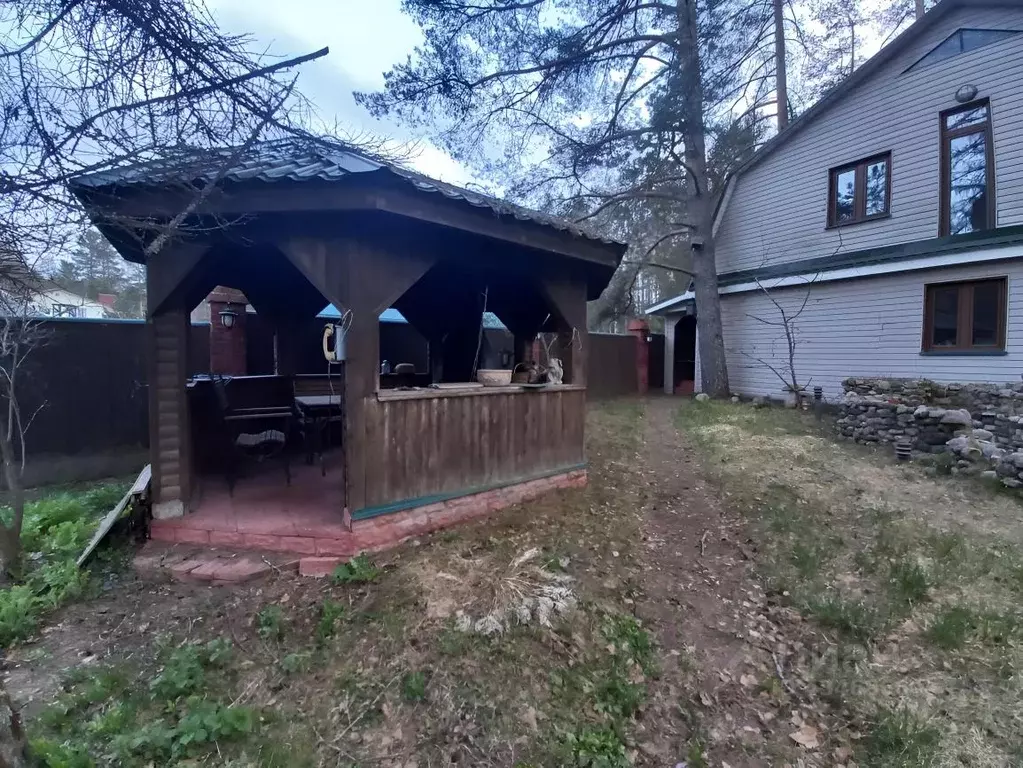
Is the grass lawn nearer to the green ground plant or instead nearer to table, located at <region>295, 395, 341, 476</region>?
the green ground plant

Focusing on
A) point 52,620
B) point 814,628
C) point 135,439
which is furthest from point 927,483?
point 135,439

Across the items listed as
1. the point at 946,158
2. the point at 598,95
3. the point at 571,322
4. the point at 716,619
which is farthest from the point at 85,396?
the point at 946,158

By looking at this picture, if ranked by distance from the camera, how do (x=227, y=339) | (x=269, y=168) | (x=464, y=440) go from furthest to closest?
(x=227, y=339) < (x=464, y=440) < (x=269, y=168)

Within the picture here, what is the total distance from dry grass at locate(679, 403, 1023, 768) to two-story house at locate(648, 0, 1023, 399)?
4.16 metres

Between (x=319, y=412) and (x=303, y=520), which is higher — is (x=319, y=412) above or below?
above

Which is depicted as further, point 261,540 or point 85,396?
point 85,396

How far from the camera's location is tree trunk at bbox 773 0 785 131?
450 inches

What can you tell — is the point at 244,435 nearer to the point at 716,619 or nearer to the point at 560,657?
the point at 560,657

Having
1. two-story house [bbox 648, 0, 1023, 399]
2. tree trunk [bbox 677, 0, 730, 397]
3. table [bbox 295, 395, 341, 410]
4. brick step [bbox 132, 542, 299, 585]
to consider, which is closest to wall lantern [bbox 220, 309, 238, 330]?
table [bbox 295, 395, 341, 410]

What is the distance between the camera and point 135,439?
22.4 ft

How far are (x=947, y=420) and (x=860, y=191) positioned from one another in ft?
18.4

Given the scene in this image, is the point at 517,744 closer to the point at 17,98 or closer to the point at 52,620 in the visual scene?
the point at 52,620

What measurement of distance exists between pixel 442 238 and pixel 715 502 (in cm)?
370

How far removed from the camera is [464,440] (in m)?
4.20
